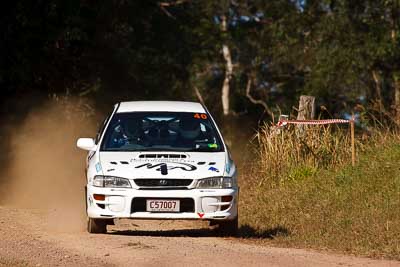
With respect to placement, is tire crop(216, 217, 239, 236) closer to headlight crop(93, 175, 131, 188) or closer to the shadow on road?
the shadow on road

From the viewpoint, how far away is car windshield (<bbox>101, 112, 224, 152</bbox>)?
13.7m

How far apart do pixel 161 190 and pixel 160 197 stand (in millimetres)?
91

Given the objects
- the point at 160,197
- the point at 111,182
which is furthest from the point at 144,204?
the point at 111,182

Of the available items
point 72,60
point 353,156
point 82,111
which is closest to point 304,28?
point 82,111

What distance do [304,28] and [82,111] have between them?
11.8 metres

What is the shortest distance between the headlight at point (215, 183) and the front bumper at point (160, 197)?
0.05 metres

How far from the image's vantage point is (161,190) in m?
12.8

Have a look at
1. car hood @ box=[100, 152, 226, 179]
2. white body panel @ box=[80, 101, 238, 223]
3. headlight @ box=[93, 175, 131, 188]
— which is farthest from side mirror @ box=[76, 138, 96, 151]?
headlight @ box=[93, 175, 131, 188]

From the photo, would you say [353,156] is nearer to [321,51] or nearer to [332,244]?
[332,244]

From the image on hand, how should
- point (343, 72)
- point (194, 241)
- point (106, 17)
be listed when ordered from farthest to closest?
point (343, 72) → point (106, 17) → point (194, 241)

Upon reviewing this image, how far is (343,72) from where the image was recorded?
38156 mm

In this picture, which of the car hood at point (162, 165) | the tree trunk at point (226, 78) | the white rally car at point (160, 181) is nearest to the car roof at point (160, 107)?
the white rally car at point (160, 181)

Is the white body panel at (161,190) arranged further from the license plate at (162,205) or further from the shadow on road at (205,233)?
the shadow on road at (205,233)

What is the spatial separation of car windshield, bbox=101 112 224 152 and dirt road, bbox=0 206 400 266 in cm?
108
